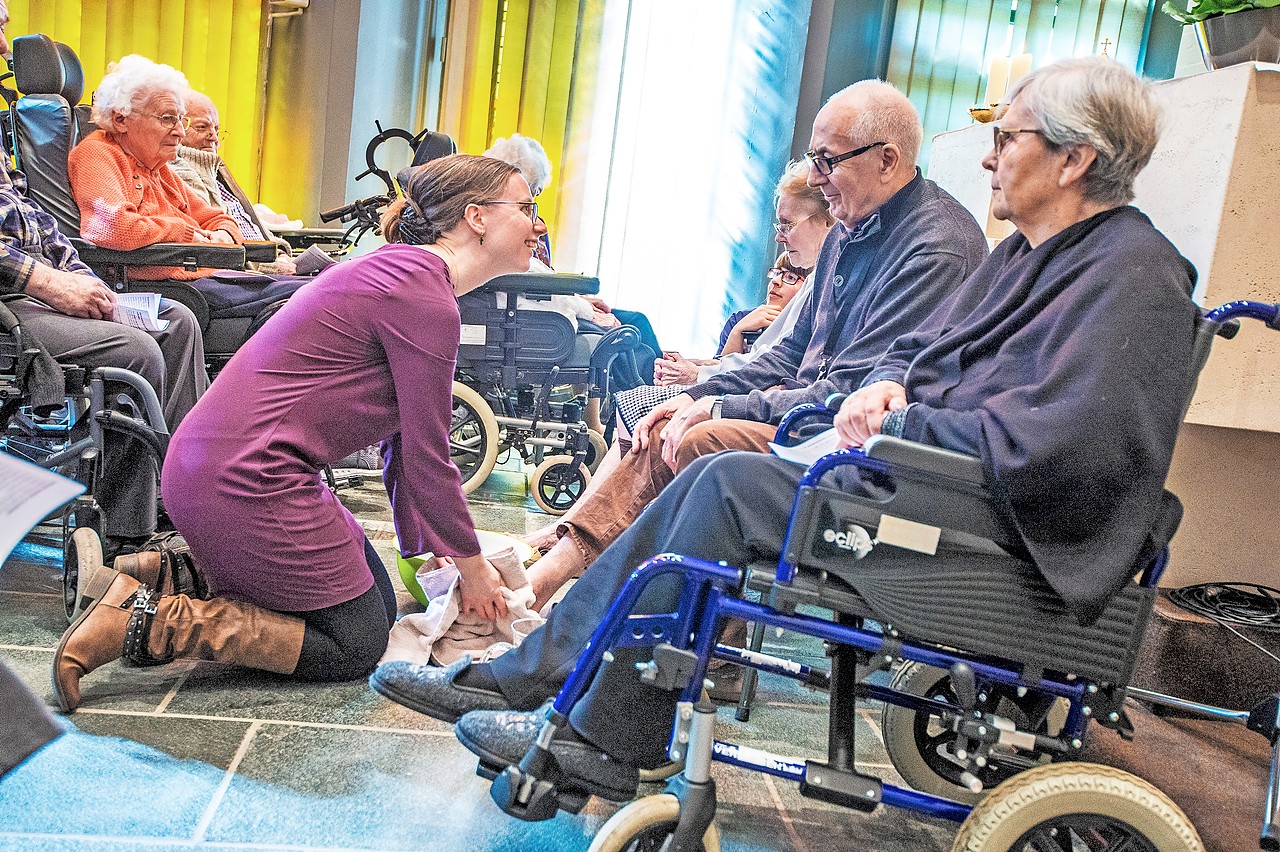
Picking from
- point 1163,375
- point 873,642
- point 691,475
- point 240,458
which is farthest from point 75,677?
point 1163,375

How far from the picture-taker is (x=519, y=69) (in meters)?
6.17

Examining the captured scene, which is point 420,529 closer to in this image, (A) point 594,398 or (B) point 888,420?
(B) point 888,420

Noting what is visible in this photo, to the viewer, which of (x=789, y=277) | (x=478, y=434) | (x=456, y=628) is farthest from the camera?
(x=478, y=434)

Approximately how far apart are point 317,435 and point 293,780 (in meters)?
0.63

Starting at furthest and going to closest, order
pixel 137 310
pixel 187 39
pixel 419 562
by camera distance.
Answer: pixel 187 39 → pixel 137 310 → pixel 419 562

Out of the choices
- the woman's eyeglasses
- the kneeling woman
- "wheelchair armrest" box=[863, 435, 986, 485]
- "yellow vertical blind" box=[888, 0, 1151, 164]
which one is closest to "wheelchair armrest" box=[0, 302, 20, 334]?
the kneeling woman

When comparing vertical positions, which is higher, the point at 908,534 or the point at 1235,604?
the point at 908,534

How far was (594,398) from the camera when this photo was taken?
4602 millimetres

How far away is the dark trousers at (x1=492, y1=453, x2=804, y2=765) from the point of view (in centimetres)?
147

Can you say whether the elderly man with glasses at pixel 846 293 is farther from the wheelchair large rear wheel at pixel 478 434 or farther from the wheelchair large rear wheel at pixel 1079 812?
the wheelchair large rear wheel at pixel 478 434

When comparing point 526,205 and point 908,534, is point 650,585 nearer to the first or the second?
point 908,534

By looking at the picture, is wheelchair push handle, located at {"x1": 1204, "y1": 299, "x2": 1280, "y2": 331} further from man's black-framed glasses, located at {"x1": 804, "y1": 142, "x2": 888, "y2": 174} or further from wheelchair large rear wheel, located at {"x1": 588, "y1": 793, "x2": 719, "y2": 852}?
man's black-framed glasses, located at {"x1": 804, "y1": 142, "x2": 888, "y2": 174}

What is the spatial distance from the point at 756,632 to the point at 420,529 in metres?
0.64

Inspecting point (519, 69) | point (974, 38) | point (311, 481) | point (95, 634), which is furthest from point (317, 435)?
point (974, 38)
